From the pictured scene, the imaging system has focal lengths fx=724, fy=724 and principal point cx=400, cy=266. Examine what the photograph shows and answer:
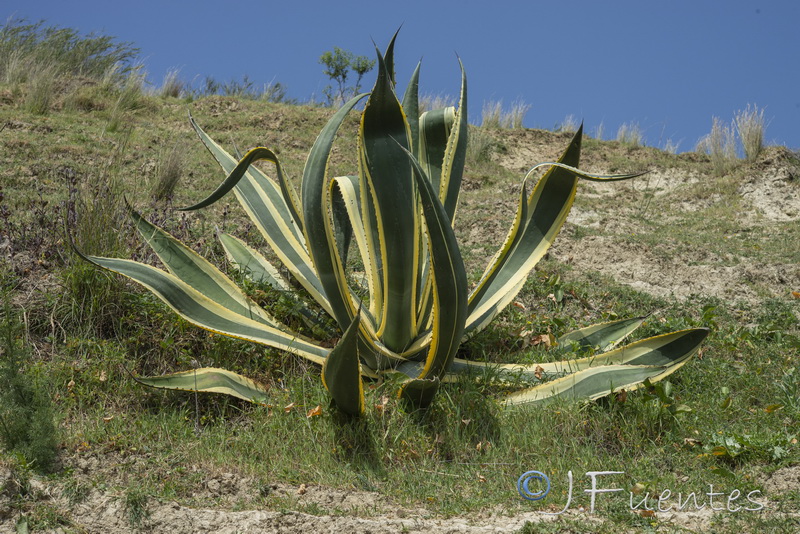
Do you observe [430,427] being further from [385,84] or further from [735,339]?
[735,339]

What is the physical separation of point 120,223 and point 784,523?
397 cm

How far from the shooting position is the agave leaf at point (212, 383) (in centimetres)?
357

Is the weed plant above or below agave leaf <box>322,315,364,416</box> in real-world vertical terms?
above

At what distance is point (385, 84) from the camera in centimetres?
311

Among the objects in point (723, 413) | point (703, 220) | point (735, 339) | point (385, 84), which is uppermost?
point (703, 220)

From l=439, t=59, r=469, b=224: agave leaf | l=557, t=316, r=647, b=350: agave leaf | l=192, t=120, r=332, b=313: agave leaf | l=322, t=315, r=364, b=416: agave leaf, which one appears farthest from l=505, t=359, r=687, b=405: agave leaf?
l=192, t=120, r=332, b=313: agave leaf

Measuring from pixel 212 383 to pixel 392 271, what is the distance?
3.50ft

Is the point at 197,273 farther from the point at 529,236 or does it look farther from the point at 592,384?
the point at 592,384

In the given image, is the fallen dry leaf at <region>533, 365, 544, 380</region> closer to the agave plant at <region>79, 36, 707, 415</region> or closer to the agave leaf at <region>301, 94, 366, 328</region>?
the agave plant at <region>79, 36, 707, 415</region>

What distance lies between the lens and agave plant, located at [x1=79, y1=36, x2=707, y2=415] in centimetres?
323

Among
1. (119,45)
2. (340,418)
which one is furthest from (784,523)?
(119,45)

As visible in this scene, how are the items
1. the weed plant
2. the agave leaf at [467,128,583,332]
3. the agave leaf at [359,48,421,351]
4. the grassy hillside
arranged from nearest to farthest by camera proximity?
1. the grassy hillside
2. the agave leaf at [359,48,421,351]
3. the agave leaf at [467,128,583,332]
4. the weed plant

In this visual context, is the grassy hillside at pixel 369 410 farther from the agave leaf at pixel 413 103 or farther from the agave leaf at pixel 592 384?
the agave leaf at pixel 413 103

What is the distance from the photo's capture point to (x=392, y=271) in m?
3.51
